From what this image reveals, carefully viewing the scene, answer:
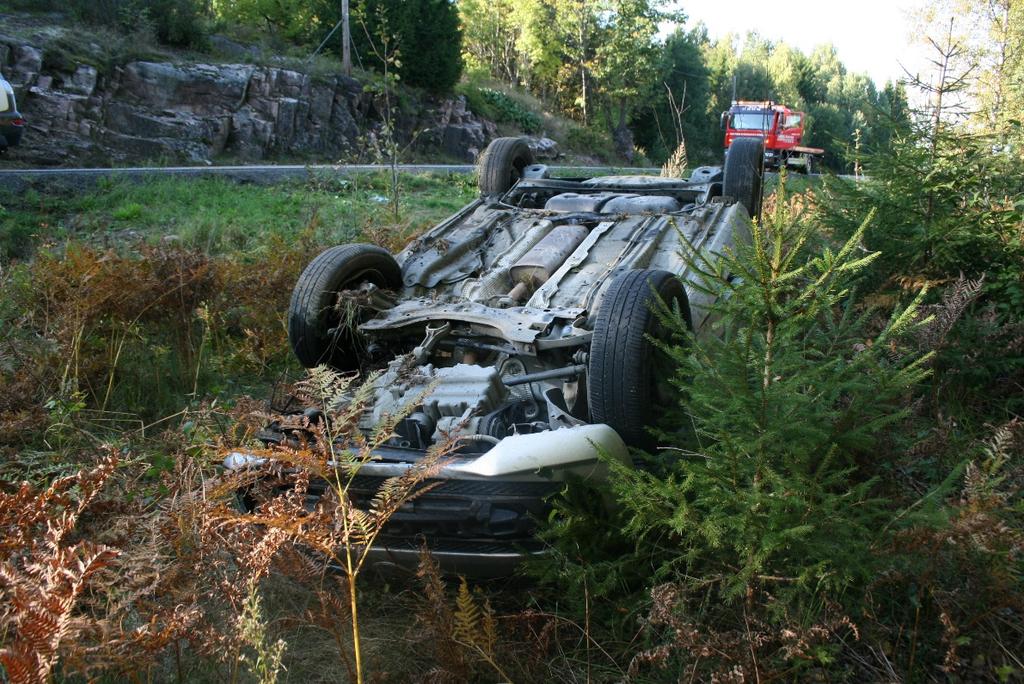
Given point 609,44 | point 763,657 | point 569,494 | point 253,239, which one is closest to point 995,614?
point 763,657

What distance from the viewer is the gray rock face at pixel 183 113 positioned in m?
14.7

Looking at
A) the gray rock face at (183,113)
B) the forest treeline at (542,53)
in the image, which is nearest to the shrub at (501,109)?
the forest treeline at (542,53)

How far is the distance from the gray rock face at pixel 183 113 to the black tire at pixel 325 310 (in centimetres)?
849

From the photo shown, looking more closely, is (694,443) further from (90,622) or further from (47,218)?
(47,218)

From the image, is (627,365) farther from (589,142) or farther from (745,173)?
(589,142)

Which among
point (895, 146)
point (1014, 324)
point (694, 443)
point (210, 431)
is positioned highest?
point (895, 146)

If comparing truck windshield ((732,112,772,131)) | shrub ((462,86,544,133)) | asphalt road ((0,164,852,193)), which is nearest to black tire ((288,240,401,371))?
asphalt road ((0,164,852,193))

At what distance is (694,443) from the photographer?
125 inches

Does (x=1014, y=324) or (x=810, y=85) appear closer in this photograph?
(x=1014, y=324)

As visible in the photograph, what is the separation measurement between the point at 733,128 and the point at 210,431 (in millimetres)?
24811

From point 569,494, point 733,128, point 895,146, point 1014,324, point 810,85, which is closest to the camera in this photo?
point 569,494

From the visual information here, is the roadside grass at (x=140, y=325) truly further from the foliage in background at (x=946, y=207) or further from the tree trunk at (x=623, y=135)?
the tree trunk at (x=623, y=135)

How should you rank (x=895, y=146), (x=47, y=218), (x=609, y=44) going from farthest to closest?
(x=609, y=44), (x=47, y=218), (x=895, y=146)

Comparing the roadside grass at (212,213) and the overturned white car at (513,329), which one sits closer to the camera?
the overturned white car at (513,329)
